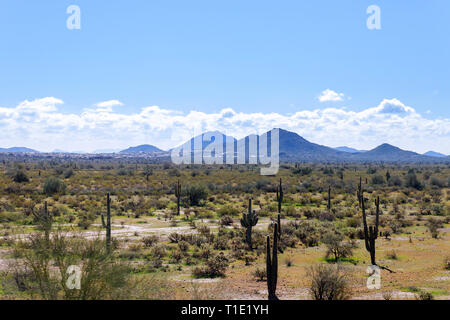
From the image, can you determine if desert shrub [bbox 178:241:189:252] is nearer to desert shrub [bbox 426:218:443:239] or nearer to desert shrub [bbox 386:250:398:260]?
desert shrub [bbox 386:250:398:260]

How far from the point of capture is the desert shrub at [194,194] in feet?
156

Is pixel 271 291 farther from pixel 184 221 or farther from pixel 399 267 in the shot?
pixel 184 221

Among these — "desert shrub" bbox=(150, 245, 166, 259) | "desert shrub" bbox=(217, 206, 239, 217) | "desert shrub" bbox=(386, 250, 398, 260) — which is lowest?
"desert shrub" bbox=(386, 250, 398, 260)

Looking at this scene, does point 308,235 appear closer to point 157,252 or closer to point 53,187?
point 157,252

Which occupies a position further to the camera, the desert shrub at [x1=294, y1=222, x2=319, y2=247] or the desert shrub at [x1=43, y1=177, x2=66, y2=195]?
the desert shrub at [x1=43, y1=177, x2=66, y2=195]

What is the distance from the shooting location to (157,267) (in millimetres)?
19547

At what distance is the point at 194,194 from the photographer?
47562 mm

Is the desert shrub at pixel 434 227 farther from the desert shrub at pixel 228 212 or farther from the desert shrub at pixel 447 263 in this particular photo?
the desert shrub at pixel 228 212

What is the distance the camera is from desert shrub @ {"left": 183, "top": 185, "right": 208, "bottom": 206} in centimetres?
4759

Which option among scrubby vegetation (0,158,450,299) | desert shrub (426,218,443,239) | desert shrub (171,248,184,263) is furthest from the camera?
desert shrub (426,218,443,239)

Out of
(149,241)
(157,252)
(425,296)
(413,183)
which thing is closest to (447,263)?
(425,296)

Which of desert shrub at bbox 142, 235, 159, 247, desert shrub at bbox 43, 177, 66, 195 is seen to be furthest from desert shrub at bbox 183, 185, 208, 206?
desert shrub at bbox 142, 235, 159, 247

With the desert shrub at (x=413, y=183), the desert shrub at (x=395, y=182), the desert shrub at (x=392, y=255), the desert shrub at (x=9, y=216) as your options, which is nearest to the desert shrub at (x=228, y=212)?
the desert shrub at (x=9, y=216)
